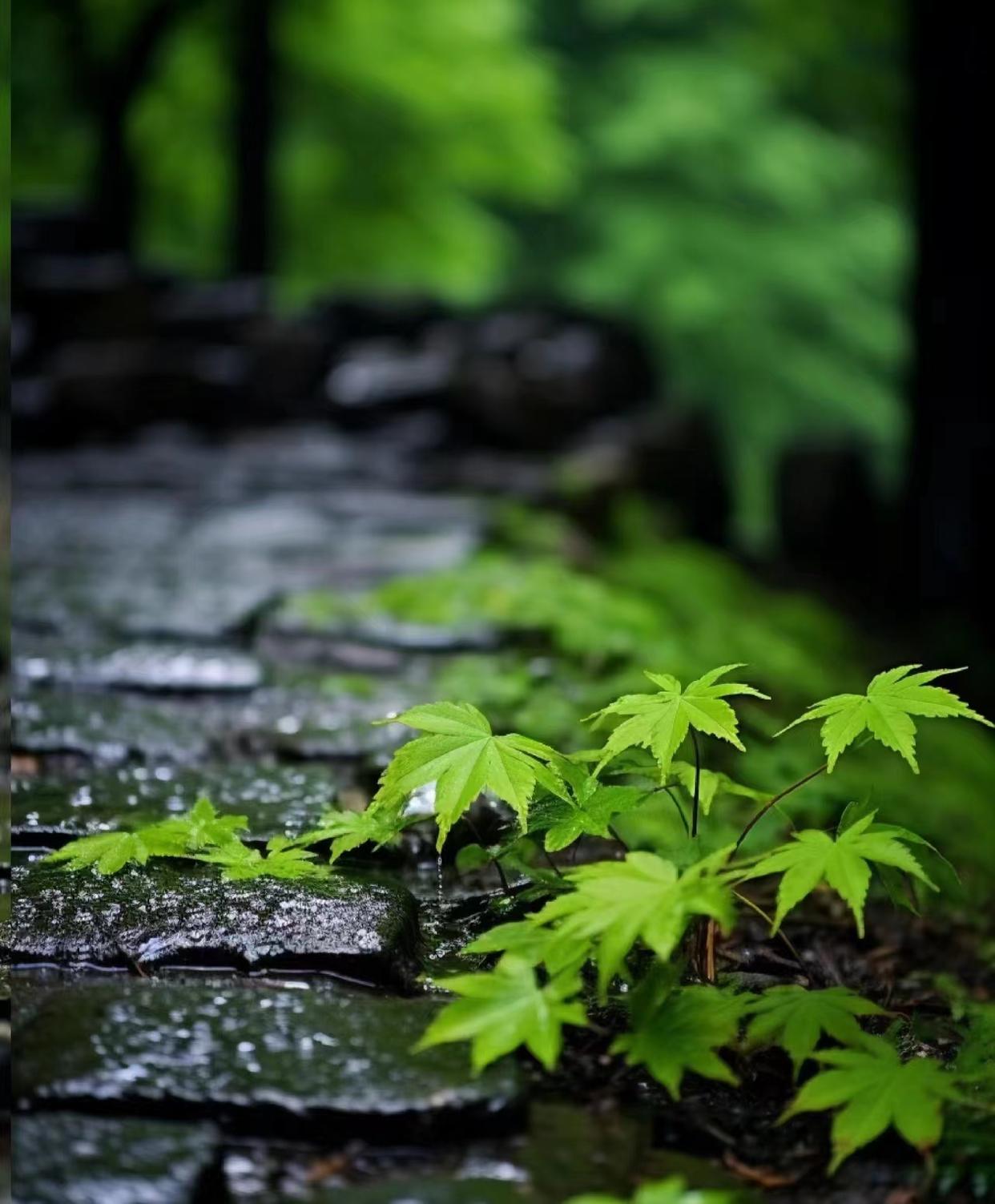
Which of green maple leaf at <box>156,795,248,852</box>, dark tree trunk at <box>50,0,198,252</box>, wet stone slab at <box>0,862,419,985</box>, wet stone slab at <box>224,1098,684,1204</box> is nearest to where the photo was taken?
wet stone slab at <box>224,1098,684,1204</box>

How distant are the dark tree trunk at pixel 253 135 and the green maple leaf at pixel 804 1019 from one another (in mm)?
11771

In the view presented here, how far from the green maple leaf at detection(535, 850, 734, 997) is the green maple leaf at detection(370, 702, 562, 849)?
0.17m

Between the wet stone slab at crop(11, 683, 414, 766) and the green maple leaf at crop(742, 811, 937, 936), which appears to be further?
the wet stone slab at crop(11, 683, 414, 766)

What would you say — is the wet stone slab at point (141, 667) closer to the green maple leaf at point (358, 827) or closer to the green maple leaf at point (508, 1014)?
the green maple leaf at point (358, 827)

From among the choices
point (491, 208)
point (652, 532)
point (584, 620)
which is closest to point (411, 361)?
point (652, 532)

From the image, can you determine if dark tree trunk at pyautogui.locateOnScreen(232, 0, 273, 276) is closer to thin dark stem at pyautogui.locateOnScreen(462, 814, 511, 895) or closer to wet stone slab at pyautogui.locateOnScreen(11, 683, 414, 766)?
wet stone slab at pyautogui.locateOnScreen(11, 683, 414, 766)

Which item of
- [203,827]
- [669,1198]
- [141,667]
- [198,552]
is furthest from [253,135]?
[669,1198]

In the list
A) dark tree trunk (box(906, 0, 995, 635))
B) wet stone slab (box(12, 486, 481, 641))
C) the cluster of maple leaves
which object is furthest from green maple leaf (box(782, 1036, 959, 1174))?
dark tree trunk (box(906, 0, 995, 635))

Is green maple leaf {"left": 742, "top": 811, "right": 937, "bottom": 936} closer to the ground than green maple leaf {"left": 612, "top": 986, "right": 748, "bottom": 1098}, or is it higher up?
higher up

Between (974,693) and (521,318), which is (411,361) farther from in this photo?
(974,693)

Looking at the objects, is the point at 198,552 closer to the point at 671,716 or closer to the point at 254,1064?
the point at 671,716

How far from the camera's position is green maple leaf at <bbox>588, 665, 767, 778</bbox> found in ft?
5.31

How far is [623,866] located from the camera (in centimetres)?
146

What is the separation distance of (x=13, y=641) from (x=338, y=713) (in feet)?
4.22
